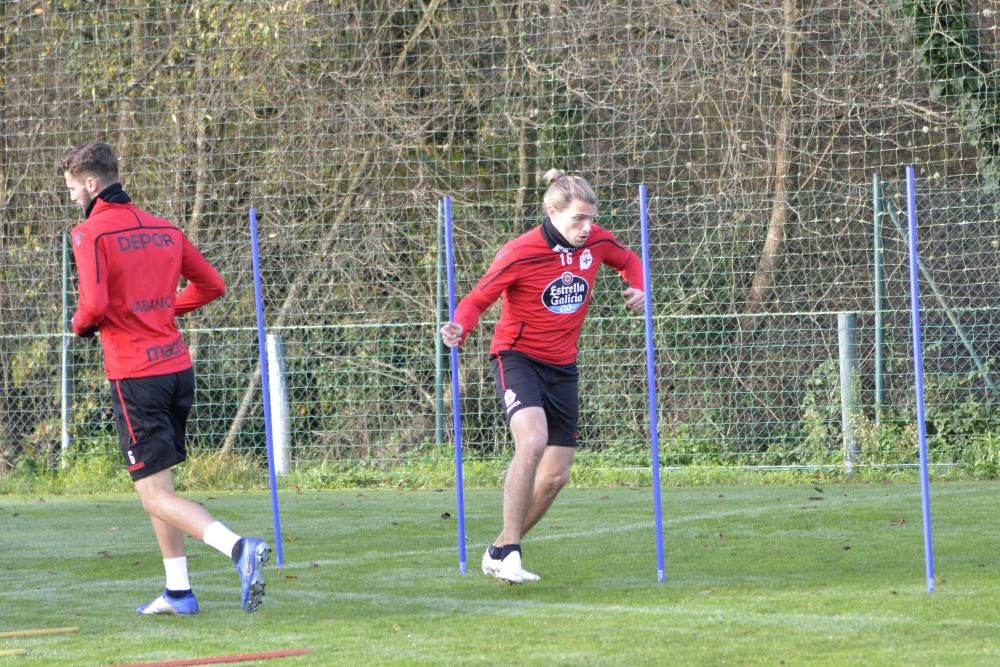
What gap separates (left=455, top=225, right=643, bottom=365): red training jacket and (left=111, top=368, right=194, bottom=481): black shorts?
1237 mm

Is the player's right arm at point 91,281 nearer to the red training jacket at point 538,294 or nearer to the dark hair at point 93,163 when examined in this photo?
the dark hair at point 93,163

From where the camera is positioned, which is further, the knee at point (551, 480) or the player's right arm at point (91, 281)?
the knee at point (551, 480)

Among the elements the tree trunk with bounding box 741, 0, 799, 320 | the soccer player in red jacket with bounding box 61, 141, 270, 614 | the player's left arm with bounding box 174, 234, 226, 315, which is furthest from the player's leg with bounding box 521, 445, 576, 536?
the tree trunk with bounding box 741, 0, 799, 320

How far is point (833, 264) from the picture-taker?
38.5ft

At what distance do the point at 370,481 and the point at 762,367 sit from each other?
3234mm

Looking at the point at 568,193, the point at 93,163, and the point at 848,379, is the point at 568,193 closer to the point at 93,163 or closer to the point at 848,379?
the point at 93,163

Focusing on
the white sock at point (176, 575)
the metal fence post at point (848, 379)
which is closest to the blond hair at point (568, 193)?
the white sock at point (176, 575)

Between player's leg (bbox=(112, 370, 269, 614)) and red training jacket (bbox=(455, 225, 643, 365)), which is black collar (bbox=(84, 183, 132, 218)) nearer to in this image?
player's leg (bbox=(112, 370, 269, 614))

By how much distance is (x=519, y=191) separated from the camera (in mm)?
12906

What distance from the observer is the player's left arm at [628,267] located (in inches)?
256

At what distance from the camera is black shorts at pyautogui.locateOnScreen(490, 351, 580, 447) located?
6.25 m

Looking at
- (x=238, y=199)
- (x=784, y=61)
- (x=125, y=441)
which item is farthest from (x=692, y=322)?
(x=125, y=441)

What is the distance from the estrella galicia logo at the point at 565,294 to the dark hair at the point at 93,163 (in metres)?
1.84

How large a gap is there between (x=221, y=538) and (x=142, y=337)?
2.78 feet
